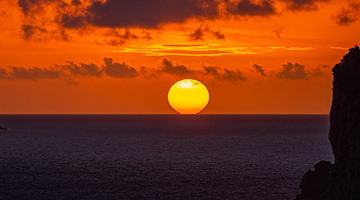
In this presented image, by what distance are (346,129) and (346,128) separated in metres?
0.10

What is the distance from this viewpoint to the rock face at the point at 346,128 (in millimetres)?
46625

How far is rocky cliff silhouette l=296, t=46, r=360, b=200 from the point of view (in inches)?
1836

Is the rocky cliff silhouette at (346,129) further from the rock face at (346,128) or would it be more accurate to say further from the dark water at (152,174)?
the dark water at (152,174)

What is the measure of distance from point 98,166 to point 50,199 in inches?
1944

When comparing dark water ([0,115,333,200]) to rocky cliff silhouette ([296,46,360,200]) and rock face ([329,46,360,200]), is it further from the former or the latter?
rock face ([329,46,360,200])

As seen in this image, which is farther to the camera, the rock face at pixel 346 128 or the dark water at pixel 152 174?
the dark water at pixel 152 174

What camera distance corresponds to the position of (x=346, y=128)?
1962 inches

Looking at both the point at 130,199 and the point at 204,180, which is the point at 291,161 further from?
the point at 130,199

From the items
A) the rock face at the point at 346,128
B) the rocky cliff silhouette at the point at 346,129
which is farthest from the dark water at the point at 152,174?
the rock face at the point at 346,128

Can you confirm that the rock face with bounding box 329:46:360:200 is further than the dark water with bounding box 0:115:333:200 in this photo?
No

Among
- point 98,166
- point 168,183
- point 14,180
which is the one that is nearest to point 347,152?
point 168,183

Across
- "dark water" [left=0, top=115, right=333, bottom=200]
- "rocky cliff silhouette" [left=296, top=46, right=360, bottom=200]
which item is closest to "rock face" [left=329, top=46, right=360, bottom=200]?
"rocky cliff silhouette" [left=296, top=46, right=360, bottom=200]

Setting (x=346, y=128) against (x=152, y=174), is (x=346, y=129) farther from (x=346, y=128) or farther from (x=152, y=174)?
(x=152, y=174)

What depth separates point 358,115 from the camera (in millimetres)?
47906
